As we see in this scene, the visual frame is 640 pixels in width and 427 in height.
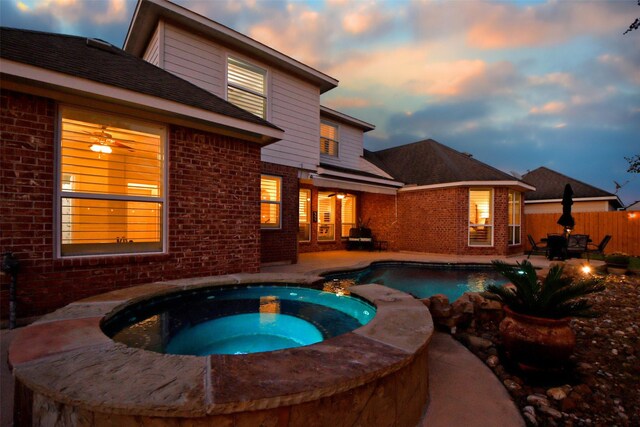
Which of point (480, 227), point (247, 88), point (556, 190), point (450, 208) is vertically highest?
point (247, 88)

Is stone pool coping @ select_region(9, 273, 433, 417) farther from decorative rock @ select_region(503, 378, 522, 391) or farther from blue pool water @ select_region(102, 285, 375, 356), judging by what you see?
decorative rock @ select_region(503, 378, 522, 391)

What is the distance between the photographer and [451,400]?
2.19 m

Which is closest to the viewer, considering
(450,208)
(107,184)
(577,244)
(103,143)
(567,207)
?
(107,184)

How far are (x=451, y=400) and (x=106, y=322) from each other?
324 cm

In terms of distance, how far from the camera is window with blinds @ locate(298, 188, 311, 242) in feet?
37.9

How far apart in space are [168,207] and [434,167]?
12.1 metres

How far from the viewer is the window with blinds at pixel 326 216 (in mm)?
12898

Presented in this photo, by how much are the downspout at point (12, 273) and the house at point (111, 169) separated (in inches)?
3.9

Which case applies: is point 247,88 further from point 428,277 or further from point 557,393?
point 557,393

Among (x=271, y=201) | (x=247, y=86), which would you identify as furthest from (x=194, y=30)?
(x=271, y=201)

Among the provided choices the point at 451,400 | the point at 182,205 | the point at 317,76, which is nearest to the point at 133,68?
the point at 182,205

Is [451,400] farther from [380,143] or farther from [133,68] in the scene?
[380,143]

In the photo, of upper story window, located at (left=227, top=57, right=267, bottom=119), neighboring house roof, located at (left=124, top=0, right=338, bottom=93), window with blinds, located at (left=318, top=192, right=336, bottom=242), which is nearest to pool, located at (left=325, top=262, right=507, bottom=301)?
window with blinds, located at (left=318, top=192, right=336, bottom=242)

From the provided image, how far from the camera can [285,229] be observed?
864cm
